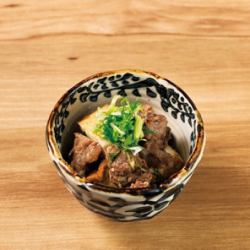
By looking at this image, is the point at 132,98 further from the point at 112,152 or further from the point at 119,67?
the point at 119,67

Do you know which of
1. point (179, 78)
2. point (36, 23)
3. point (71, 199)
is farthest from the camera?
point (36, 23)

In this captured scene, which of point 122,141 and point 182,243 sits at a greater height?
point 122,141

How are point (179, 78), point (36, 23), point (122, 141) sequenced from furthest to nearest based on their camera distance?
point (36, 23) → point (179, 78) → point (122, 141)

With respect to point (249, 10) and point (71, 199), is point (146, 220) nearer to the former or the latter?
point (71, 199)

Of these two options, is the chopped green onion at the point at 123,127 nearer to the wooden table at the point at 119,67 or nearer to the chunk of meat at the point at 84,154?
the chunk of meat at the point at 84,154

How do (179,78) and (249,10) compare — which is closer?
(179,78)

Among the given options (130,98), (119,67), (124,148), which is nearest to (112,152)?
(124,148)

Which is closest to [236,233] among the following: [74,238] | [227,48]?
[74,238]

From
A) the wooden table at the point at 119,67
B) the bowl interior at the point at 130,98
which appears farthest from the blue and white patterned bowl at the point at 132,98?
the wooden table at the point at 119,67
